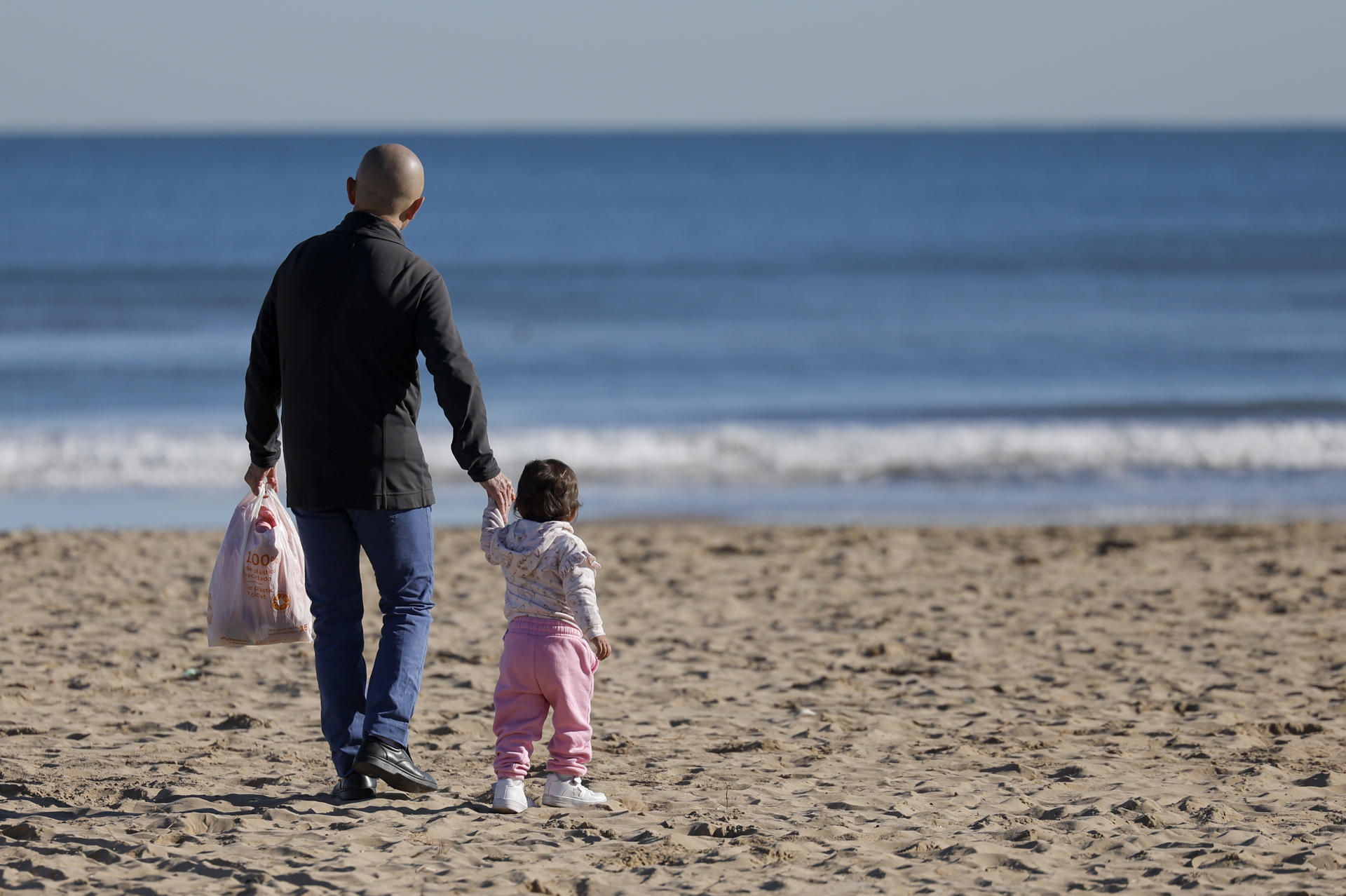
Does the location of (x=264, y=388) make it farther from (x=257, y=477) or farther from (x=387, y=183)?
(x=387, y=183)

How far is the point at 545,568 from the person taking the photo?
370 centimetres

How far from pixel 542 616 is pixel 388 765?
0.64m

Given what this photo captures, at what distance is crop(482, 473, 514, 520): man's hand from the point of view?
365 centimetres

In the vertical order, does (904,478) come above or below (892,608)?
above

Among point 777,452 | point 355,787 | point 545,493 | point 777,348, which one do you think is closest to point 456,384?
point 545,493

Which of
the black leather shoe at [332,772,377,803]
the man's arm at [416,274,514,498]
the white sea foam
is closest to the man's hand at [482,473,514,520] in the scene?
the man's arm at [416,274,514,498]

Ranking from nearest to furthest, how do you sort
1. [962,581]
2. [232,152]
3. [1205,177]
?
[962,581], [1205,177], [232,152]

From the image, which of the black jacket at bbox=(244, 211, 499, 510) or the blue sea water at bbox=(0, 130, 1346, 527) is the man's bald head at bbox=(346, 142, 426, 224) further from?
the blue sea water at bbox=(0, 130, 1346, 527)

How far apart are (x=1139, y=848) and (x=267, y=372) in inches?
109

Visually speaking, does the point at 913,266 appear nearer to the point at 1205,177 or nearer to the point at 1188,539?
the point at 1188,539

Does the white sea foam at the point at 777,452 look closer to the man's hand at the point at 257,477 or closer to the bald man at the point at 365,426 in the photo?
the man's hand at the point at 257,477

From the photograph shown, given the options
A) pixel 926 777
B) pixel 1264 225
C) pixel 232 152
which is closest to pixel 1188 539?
pixel 926 777

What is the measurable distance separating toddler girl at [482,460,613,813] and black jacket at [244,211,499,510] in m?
0.18

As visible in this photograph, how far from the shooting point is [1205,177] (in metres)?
63.8
